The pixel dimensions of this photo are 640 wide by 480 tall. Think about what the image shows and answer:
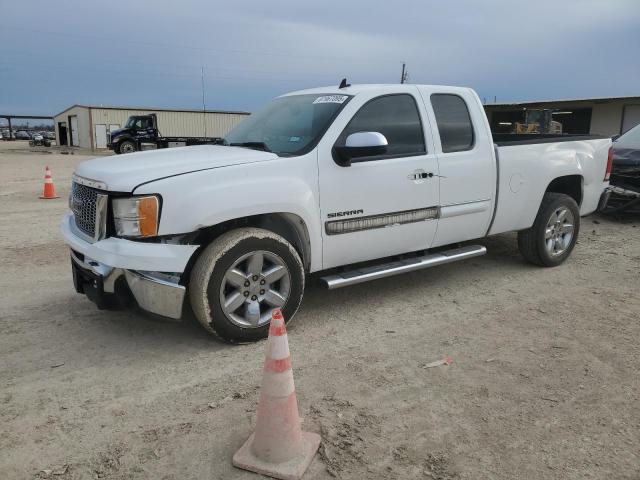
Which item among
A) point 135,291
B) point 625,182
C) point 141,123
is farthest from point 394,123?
point 141,123

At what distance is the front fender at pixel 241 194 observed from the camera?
137 inches

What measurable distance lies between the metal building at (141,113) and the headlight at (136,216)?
41610 mm

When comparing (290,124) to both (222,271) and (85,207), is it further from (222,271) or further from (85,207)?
(85,207)

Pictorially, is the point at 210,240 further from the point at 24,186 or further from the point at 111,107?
the point at 111,107

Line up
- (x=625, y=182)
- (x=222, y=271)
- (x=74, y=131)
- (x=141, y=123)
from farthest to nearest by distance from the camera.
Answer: (x=74, y=131) → (x=141, y=123) → (x=625, y=182) → (x=222, y=271)

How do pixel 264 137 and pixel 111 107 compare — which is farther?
pixel 111 107

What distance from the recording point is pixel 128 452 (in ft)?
8.73

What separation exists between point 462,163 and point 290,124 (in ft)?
5.31

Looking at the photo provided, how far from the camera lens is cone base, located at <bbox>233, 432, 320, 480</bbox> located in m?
2.47

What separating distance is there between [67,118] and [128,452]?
5507cm

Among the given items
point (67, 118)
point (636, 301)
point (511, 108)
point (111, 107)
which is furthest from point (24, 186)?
point (67, 118)

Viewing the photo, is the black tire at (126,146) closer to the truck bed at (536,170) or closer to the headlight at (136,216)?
the truck bed at (536,170)

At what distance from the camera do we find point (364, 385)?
332 cm

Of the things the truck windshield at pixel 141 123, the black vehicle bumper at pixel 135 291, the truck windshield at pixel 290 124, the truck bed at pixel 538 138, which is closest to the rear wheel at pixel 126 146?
the truck windshield at pixel 141 123
